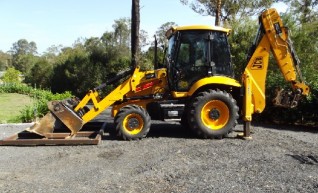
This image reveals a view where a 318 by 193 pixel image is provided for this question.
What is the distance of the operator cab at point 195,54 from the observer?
8906 mm

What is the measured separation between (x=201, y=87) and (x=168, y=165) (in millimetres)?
3038

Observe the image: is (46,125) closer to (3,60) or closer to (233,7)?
(233,7)

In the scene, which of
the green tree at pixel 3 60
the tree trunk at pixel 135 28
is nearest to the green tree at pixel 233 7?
the tree trunk at pixel 135 28

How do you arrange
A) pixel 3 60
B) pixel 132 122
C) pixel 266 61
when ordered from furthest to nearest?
1. pixel 3 60
2. pixel 266 61
3. pixel 132 122

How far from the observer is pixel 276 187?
5352 mm

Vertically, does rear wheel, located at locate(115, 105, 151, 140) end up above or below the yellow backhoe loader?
below

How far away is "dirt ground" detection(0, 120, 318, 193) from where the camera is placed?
17.9ft

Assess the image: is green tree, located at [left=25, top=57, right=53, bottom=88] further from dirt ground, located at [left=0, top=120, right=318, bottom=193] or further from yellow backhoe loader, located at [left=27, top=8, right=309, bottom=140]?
dirt ground, located at [left=0, top=120, right=318, bottom=193]

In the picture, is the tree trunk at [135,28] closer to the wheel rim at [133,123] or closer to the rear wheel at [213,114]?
the wheel rim at [133,123]

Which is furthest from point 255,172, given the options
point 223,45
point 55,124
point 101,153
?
point 55,124

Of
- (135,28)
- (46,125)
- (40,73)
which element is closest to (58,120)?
(46,125)

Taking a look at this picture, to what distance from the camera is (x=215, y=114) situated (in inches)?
353

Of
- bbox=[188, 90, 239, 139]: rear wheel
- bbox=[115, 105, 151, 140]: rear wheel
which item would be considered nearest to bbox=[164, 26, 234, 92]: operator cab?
bbox=[188, 90, 239, 139]: rear wheel

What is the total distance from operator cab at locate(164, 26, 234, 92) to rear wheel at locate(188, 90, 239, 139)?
1.70 feet
